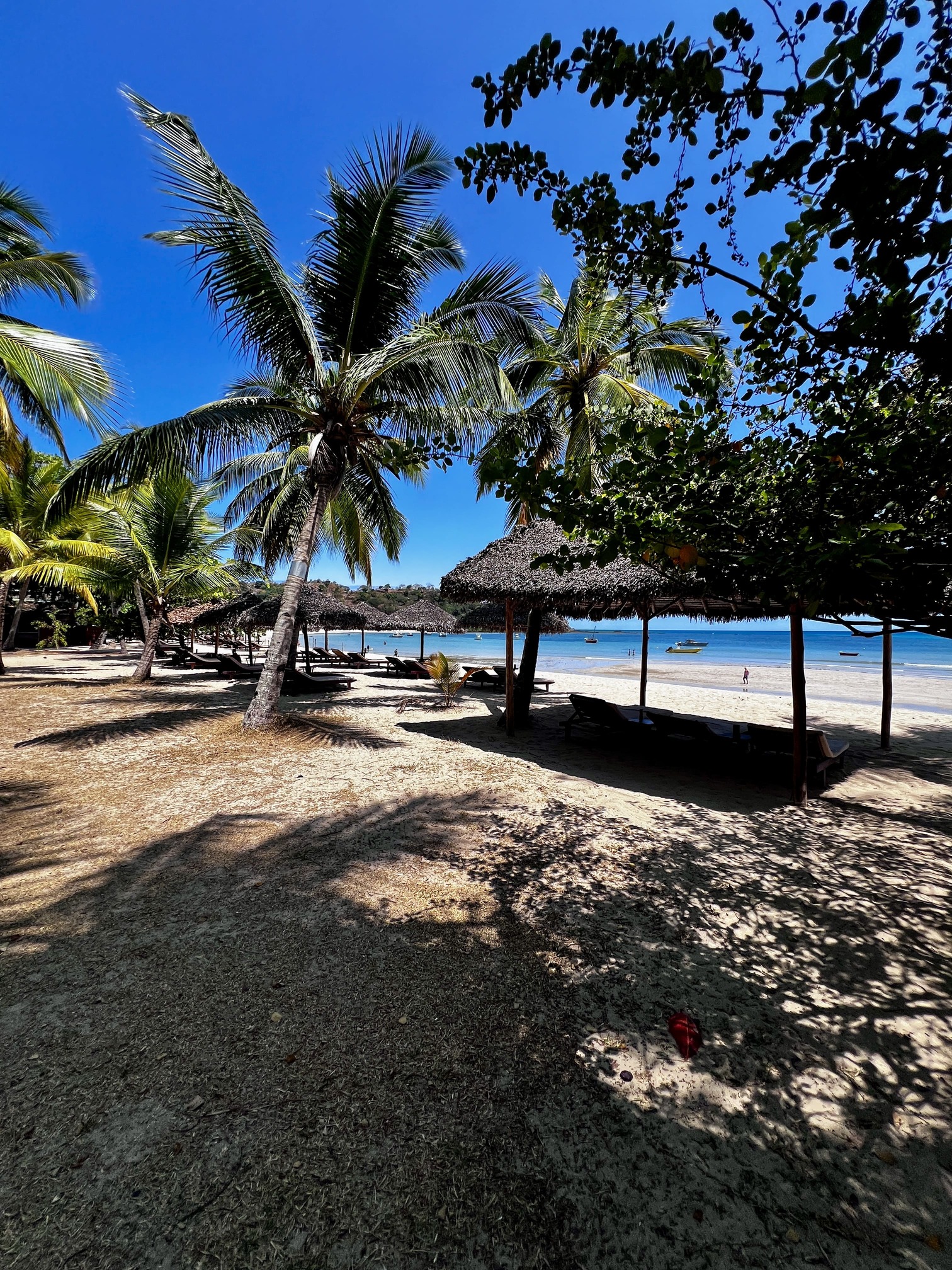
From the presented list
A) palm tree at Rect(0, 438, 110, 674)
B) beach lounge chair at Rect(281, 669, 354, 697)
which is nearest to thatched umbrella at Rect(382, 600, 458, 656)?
beach lounge chair at Rect(281, 669, 354, 697)

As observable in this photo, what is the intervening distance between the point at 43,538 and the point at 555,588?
15722mm

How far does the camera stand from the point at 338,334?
7.85 meters

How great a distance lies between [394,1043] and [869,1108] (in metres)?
1.88

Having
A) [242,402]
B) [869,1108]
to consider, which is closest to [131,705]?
[242,402]

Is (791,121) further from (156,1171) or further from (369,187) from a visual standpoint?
(369,187)

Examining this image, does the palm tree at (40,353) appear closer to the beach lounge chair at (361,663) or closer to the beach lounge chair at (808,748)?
the beach lounge chair at (808,748)

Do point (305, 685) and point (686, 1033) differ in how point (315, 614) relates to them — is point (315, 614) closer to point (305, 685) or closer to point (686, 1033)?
point (305, 685)

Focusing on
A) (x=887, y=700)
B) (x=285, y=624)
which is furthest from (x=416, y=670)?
(x=887, y=700)

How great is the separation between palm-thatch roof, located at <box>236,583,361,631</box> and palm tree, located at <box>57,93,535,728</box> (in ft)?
30.1

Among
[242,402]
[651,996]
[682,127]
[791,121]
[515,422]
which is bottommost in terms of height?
[651,996]

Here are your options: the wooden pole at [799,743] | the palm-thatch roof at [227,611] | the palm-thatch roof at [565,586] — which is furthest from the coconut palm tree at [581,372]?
the palm-thatch roof at [227,611]

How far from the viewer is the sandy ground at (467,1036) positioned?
149cm

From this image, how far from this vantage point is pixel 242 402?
7.14m

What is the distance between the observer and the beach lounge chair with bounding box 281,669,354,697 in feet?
43.4
